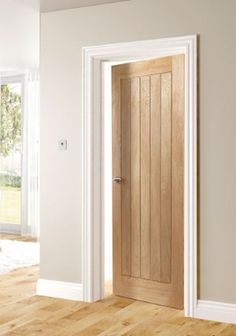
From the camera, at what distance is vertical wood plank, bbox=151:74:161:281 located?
15.3 ft

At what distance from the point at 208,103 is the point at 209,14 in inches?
26.1

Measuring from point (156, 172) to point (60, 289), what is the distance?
132cm

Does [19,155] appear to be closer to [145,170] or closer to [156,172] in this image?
[145,170]

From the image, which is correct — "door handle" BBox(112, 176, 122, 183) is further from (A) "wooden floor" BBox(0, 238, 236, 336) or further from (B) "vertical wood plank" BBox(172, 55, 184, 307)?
(A) "wooden floor" BBox(0, 238, 236, 336)

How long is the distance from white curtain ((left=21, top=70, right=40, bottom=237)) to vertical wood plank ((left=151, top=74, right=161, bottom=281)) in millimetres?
3634

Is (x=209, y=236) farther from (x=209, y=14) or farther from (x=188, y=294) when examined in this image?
(x=209, y=14)

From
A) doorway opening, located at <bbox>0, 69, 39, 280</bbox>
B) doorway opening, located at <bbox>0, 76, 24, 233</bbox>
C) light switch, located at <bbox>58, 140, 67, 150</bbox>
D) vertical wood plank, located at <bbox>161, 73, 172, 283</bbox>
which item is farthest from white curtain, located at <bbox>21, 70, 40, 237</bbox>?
vertical wood plank, located at <bbox>161, 73, 172, 283</bbox>

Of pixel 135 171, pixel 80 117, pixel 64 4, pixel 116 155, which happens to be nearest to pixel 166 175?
pixel 135 171

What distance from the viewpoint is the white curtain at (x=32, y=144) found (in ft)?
26.5

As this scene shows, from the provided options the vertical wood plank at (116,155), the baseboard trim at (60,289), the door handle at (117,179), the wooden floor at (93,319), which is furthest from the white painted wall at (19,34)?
the wooden floor at (93,319)

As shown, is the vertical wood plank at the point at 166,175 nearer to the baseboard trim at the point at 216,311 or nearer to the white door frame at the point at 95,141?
the white door frame at the point at 95,141

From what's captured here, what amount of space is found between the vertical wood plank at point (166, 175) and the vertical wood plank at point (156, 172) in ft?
0.10

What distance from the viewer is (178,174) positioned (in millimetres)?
4535

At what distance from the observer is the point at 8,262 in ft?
20.6
